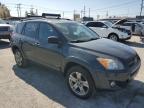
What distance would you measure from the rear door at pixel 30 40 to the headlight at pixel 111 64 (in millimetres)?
2261

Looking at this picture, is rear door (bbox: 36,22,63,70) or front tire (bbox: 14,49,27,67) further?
front tire (bbox: 14,49,27,67)

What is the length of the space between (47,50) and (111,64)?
6.04 feet

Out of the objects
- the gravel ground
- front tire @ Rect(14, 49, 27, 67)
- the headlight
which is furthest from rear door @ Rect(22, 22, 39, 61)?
the headlight

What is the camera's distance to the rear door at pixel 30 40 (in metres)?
5.48

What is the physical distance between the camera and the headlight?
12.4ft

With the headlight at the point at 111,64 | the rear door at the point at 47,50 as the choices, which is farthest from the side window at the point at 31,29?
the headlight at the point at 111,64

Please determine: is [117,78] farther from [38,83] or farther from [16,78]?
[16,78]

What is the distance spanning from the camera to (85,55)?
13.1 ft

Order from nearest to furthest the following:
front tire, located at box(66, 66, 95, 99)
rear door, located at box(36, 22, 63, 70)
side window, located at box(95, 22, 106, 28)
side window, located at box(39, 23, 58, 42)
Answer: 1. front tire, located at box(66, 66, 95, 99)
2. rear door, located at box(36, 22, 63, 70)
3. side window, located at box(39, 23, 58, 42)
4. side window, located at box(95, 22, 106, 28)

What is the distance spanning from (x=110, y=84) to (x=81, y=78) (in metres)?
0.69

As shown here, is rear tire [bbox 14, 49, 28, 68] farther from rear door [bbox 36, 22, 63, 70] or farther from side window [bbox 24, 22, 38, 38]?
rear door [bbox 36, 22, 63, 70]

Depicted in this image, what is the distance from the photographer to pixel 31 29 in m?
5.75

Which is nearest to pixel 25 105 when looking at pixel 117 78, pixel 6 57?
pixel 117 78

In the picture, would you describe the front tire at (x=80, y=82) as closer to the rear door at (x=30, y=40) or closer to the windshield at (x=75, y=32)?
the windshield at (x=75, y=32)
